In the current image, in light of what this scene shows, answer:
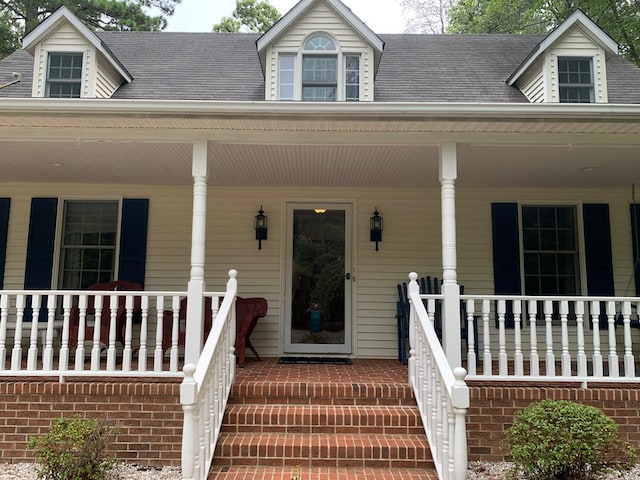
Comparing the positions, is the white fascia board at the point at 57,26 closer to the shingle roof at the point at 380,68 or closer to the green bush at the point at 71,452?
the shingle roof at the point at 380,68

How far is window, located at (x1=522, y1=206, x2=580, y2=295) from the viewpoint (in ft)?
20.2

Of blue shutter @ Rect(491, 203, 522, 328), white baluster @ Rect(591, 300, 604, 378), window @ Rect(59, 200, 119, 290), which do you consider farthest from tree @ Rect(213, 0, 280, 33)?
white baluster @ Rect(591, 300, 604, 378)

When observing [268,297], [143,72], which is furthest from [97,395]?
[143,72]

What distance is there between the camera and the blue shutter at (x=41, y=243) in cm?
597

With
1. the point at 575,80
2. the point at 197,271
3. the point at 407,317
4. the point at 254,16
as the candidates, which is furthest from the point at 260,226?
the point at 254,16

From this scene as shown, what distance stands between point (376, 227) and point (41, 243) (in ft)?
14.3

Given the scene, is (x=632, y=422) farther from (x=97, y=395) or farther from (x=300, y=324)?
(x=97, y=395)

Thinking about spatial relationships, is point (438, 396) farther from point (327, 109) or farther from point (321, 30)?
point (321, 30)

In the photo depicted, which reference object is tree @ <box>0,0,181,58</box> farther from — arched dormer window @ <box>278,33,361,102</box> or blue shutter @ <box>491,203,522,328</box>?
blue shutter @ <box>491,203,522,328</box>

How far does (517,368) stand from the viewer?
4090 mm

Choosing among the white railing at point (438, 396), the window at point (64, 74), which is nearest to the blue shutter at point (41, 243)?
the window at point (64, 74)

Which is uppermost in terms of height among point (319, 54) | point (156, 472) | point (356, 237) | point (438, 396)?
point (319, 54)

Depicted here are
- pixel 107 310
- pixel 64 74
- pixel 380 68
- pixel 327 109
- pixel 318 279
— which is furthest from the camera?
pixel 380 68

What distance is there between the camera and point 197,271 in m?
4.12
